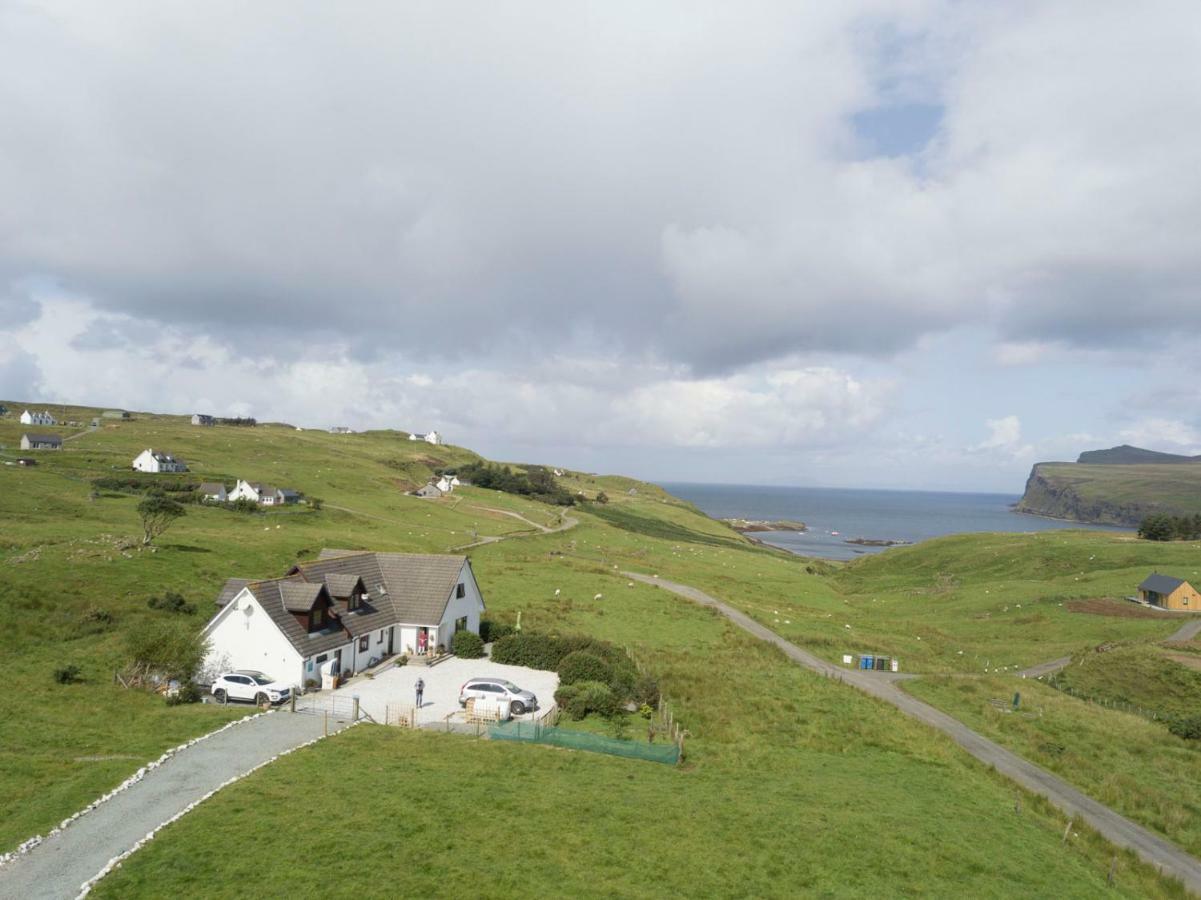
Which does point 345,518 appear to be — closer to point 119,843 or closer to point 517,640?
point 517,640

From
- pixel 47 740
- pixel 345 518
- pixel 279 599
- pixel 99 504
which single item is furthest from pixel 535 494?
pixel 47 740

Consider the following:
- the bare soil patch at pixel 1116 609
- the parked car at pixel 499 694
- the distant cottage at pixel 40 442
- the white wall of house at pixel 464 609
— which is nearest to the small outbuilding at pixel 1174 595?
the bare soil patch at pixel 1116 609

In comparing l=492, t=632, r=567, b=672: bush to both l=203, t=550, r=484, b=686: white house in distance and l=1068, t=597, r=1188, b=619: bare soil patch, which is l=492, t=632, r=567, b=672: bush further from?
l=1068, t=597, r=1188, b=619: bare soil patch

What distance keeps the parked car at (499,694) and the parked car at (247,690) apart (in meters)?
9.36

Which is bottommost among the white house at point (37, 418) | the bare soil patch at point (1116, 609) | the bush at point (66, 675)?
the bare soil patch at point (1116, 609)

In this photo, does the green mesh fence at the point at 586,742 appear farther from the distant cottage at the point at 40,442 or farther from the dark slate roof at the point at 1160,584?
the distant cottage at the point at 40,442

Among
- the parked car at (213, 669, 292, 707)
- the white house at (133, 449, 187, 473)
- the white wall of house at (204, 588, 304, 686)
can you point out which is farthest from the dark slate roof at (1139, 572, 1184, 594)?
the white house at (133, 449, 187, 473)

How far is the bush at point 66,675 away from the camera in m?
35.1

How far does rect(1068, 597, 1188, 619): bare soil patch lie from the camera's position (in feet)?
236

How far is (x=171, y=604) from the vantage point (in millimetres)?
48656

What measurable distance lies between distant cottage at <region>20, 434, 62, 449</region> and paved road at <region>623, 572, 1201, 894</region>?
473 ft

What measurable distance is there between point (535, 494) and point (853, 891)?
167 metres

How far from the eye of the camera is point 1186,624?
6819 cm

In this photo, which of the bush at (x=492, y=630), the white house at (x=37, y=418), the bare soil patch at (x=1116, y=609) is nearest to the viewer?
the bush at (x=492, y=630)
